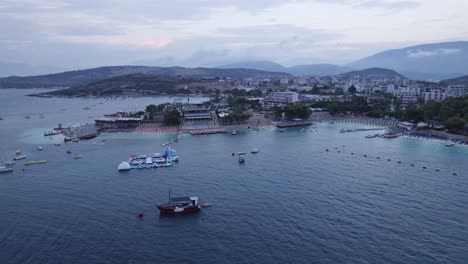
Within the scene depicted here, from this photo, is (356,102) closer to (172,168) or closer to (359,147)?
(359,147)

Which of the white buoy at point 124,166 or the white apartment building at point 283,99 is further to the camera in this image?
the white apartment building at point 283,99

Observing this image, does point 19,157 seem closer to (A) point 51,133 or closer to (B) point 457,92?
(A) point 51,133

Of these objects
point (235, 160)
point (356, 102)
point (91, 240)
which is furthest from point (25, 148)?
point (356, 102)

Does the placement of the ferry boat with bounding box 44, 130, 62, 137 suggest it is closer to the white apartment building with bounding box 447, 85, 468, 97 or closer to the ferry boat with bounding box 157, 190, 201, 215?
the ferry boat with bounding box 157, 190, 201, 215

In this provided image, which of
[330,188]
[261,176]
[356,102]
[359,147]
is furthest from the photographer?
[356,102]

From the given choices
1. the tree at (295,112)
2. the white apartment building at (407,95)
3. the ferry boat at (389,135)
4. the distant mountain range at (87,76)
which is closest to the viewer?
the ferry boat at (389,135)

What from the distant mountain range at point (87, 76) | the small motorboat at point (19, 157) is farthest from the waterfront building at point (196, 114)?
the distant mountain range at point (87, 76)

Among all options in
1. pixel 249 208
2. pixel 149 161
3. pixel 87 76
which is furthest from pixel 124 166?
pixel 87 76

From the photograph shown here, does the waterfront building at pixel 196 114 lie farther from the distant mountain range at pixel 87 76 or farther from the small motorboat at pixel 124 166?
the distant mountain range at pixel 87 76
